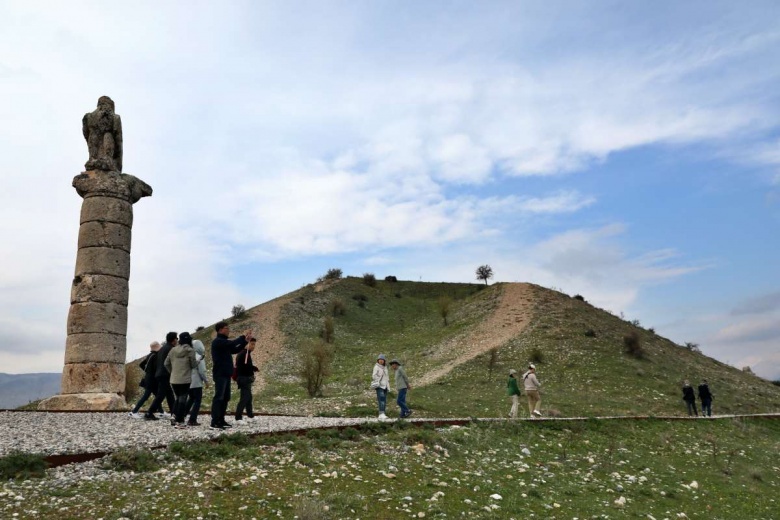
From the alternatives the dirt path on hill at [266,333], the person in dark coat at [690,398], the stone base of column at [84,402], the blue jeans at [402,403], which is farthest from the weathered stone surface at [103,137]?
the person in dark coat at [690,398]

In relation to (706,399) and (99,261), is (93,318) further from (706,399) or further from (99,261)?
(706,399)

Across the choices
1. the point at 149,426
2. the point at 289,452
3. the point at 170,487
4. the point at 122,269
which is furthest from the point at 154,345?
the point at 170,487

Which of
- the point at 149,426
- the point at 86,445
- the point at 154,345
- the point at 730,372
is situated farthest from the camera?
the point at 730,372

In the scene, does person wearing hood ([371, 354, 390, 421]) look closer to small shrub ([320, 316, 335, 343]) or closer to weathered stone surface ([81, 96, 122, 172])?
weathered stone surface ([81, 96, 122, 172])

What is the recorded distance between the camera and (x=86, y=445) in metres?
10.3

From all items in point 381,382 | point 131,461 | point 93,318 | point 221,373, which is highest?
point 93,318

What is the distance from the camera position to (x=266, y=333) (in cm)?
5178

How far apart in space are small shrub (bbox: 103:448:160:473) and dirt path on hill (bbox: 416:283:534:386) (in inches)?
982

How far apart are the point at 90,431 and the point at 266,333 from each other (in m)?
40.0

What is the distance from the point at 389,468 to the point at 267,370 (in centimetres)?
3332

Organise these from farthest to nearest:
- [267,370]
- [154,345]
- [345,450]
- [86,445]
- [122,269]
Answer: [267,370] → [122,269] → [154,345] → [345,450] → [86,445]

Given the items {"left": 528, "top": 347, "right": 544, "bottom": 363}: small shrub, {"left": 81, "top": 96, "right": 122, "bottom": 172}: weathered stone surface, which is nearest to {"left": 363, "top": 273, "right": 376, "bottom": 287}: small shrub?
{"left": 528, "top": 347, "right": 544, "bottom": 363}: small shrub

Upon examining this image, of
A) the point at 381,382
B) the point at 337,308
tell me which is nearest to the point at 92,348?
the point at 381,382

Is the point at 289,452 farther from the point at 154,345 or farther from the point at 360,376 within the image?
the point at 360,376
